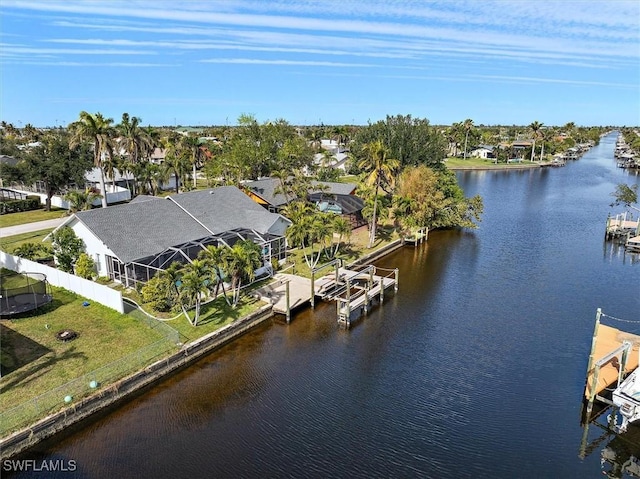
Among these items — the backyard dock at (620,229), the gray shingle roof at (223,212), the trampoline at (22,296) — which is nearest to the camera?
the trampoline at (22,296)

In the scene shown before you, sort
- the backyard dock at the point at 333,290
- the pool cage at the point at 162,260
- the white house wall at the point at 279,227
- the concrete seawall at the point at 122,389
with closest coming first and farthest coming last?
the concrete seawall at the point at 122,389
the backyard dock at the point at 333,290
the pool cage at the point at 162,260
the white house wall at the point at 279,227

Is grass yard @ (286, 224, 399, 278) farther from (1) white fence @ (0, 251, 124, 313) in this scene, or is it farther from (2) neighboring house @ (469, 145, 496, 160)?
(2) neighboring house @ (469, 145, 496, 160)

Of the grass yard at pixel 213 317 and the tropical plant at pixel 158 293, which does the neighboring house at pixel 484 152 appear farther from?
the tropical plant at pixel 158 293

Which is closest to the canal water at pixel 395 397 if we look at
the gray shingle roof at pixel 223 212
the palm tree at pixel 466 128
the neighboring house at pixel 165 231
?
the neighboring house at pixel 165 231

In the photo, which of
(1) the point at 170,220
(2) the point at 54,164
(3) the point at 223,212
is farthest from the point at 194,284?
(2) the point at 54,164

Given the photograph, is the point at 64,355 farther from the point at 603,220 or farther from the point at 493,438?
the point at 603,220

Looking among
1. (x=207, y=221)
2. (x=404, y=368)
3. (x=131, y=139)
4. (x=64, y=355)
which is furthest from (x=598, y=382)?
(x=131, y=139)

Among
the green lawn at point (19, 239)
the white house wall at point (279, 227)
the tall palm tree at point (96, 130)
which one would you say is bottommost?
the green lawn at point (19, 239)

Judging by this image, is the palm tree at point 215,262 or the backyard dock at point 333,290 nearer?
the palm tree at point 215,262
